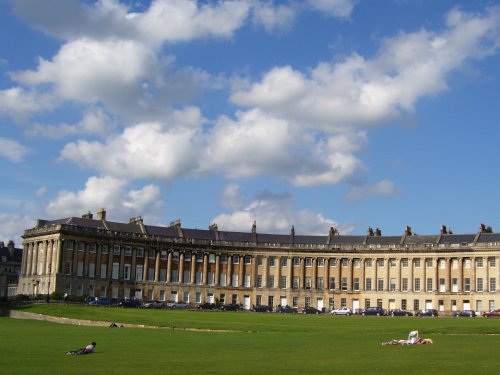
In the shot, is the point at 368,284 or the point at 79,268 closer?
the point at 79,268

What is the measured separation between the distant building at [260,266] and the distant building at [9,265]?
148ft

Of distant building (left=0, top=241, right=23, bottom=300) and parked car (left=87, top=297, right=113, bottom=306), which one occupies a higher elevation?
distant building (left=0, top=241, right=23, bottom=300)

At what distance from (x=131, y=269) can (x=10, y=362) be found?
92993mm

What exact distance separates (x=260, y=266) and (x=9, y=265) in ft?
221

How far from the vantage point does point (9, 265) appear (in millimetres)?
170750

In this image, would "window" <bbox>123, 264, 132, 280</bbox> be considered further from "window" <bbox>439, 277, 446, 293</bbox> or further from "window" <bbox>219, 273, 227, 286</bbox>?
"window" <bbox>439, 277, 446, 293</bbox>

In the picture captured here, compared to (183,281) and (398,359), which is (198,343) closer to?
(398,359)

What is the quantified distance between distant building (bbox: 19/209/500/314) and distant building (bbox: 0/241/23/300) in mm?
→ 45044

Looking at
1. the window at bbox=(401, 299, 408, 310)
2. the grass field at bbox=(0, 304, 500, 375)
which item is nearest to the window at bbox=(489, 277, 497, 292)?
the window at bbox=(401, 299, 408, 310)

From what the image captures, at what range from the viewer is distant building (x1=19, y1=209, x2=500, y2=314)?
119m

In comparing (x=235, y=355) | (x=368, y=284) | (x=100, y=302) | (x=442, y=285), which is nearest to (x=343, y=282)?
(x=368, y=284)

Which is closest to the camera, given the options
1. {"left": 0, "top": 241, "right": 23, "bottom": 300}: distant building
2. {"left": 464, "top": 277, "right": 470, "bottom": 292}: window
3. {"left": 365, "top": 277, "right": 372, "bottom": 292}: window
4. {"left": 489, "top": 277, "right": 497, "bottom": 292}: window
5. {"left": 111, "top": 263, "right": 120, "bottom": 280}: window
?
{"left": 489, "top": 277, "right": 497, "bottom": 292}: window

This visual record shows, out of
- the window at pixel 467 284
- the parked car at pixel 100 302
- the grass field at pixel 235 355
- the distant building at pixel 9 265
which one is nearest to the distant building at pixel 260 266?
the window at pixel 467 284

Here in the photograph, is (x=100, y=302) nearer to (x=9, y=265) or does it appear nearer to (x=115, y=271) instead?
(x=115, y=271)
